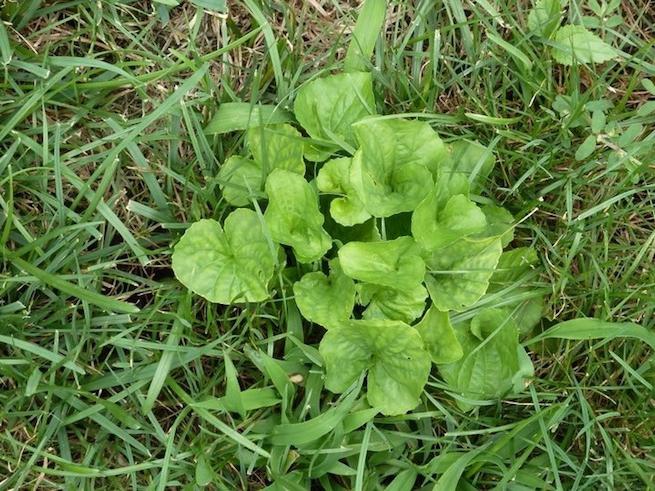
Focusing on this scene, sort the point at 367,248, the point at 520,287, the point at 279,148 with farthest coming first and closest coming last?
the point at 520,287, the point at 279,148, the point at 367,248

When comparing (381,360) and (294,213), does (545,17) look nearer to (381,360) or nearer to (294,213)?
(294,213)

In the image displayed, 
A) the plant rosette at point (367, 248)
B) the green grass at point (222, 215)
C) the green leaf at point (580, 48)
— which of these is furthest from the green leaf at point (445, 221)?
the green leaf at point (580, 48)

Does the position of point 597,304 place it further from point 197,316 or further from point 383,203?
point 197,316

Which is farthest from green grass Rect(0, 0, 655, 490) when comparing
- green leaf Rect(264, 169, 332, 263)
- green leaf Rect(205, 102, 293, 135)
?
green leaf Rect(264, 169, 332, 263)

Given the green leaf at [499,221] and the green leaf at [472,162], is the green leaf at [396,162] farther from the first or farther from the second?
the green leaf at [499,221]

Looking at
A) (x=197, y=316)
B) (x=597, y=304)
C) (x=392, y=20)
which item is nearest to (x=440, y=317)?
(x=597, y=304)

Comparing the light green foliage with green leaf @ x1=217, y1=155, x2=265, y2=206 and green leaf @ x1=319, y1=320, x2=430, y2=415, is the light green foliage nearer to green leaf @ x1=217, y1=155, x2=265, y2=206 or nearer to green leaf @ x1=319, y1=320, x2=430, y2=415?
green leaf @ x1=319, y1=320, x2=430, y2=415

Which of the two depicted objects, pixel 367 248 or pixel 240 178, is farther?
pixel 240 178

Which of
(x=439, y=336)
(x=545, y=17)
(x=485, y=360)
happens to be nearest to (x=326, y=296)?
(x=439, y=336)
